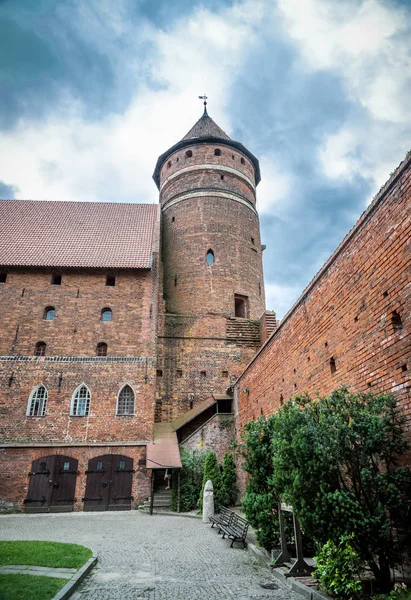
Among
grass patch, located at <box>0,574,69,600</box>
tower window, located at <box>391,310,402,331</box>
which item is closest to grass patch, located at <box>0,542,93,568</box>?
grass patch, located at <box>0,574,69,600</box>

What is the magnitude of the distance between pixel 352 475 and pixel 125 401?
13.9 m

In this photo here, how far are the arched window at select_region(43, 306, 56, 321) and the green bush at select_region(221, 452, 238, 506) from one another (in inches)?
398

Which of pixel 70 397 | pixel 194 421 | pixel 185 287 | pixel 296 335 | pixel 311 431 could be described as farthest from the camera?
pixel 185 287

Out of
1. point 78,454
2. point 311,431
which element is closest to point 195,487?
point 78,454

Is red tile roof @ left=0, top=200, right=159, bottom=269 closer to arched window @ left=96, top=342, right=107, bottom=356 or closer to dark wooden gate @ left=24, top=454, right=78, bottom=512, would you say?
arched window @ left=96, top=342, right=107, bottom=356

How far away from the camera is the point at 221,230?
2450cm

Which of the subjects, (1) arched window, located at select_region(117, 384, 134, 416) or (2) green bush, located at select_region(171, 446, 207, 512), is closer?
(2) green bush, located at select_region(171, 446, 207, 512)

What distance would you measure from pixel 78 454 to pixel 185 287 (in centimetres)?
1018

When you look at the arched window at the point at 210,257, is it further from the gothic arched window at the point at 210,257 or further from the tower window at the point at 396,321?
the tower window at the point at 396,321

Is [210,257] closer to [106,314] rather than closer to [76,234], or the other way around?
[106,314]

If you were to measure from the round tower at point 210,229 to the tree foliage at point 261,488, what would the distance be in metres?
13.7

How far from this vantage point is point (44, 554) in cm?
796

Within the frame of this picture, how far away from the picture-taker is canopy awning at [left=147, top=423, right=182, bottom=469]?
1620cm

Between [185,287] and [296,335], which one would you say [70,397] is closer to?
[185,287]
